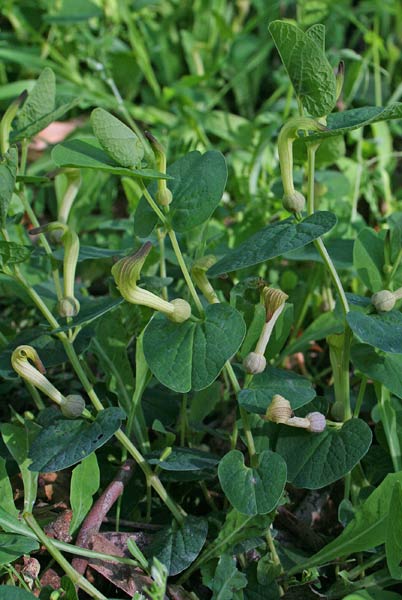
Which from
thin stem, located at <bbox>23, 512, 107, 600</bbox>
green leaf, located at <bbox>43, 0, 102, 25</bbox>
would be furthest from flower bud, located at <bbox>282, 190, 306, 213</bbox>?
green leaf, located at <bbox>43, 0, 102, 25</bbox>

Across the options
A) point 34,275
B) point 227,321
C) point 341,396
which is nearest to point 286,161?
point 227,321

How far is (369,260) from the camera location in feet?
3.18

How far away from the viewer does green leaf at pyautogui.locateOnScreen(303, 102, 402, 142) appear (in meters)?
0.71

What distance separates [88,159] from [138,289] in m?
0.14

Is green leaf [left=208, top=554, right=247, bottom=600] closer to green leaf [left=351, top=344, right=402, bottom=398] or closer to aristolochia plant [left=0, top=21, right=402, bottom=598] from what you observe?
aristolochia plant [left=0, top=21, right=402, bottom=598]

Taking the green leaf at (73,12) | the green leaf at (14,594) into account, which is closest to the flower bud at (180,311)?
the green leaf at (14,594)

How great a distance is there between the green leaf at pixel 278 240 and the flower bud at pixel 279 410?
0.15 m

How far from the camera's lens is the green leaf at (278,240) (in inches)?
29.7

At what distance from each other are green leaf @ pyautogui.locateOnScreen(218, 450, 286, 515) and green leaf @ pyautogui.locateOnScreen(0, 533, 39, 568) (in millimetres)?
212

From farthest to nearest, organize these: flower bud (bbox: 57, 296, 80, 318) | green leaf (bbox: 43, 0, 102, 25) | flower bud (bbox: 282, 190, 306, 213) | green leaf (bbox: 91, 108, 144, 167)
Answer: green leaf (bbox: 43, 0, 102, 25)
flower bud (bbox: 57, 296, 80, 318)
flower bud (bbox: 282, 190, 306, 213)
green leaf (bbox: 91, 108, 144, 167)

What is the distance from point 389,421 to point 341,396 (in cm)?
7

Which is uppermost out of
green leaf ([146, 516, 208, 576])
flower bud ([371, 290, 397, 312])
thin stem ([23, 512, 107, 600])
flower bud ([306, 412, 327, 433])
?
flower bud ([371, 290, 397, 312])

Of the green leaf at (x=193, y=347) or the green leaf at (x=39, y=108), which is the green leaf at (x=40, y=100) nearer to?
the green leaf at (x=39, y=108)

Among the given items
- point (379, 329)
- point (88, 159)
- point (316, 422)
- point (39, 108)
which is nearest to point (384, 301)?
point (379, 329)
